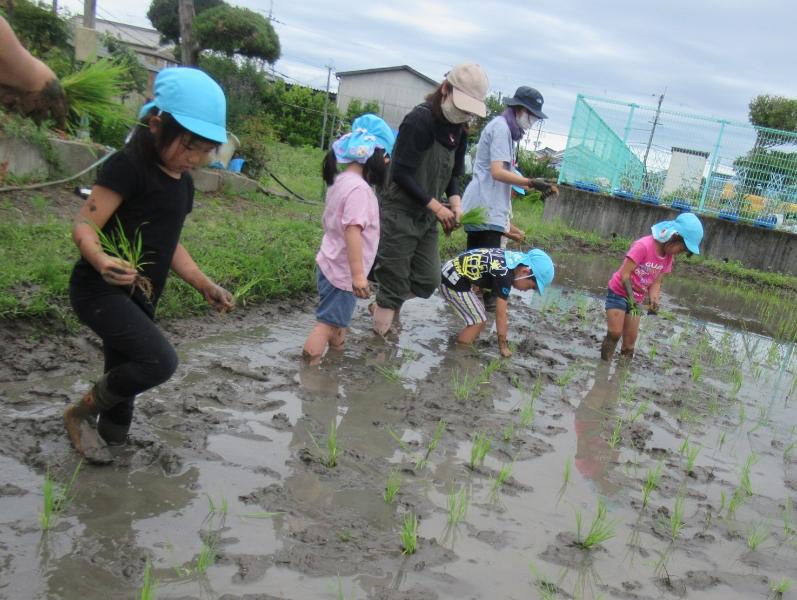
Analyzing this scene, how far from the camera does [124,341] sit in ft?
8.16

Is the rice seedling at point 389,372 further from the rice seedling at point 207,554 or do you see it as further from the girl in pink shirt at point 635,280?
the rice seedling at point 207,554

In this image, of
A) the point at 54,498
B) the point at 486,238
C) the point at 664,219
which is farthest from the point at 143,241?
the point at 664,219

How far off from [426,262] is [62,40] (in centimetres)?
780

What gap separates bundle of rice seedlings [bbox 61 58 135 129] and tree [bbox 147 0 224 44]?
106ft

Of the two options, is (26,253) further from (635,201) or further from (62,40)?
(635,201)

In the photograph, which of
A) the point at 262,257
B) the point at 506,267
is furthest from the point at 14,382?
the point at 506,267

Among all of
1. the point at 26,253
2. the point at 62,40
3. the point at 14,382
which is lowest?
the point at 14,382

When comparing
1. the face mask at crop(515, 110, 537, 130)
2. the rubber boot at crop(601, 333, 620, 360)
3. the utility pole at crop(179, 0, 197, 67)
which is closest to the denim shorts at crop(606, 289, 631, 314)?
the rubber boot at crop(601, 333, 620, 360)

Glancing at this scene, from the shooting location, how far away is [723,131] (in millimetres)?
13938

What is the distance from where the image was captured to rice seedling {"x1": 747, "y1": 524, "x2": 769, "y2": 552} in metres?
2.72

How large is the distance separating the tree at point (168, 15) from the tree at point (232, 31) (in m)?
14.1

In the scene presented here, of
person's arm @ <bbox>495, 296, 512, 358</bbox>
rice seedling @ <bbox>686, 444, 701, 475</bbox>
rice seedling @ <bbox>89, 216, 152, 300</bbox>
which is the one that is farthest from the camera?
person's arm @ <bbox>495, 296, 512, 358</bbox>

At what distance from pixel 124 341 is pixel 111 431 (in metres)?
0.44

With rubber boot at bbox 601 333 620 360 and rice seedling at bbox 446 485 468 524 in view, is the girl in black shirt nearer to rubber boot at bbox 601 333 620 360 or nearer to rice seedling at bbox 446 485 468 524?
rice seedling at bbox 446 485 468 524
